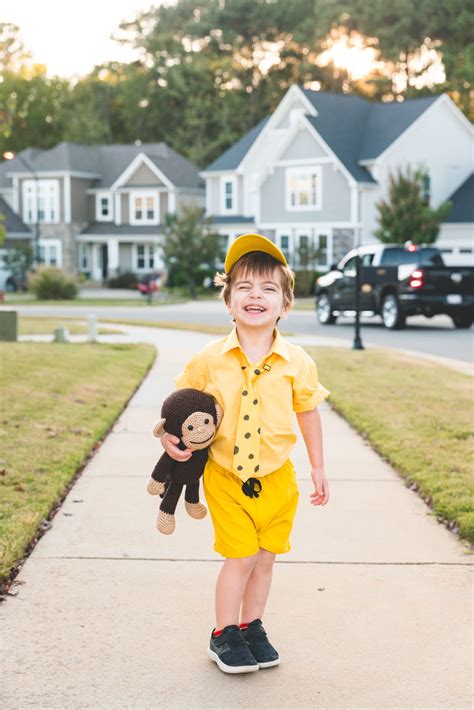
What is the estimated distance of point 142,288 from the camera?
138 feet

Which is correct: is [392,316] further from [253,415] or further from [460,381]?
[253,415]

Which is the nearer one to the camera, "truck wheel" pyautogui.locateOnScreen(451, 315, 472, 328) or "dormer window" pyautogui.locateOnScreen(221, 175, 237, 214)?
"truck wheel" pyautogui.locateOnScreen(451, 315, 472, 328)

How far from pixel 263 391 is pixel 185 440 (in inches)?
14.2

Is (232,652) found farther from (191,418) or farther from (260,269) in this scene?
(260,269)

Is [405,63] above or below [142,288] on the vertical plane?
above

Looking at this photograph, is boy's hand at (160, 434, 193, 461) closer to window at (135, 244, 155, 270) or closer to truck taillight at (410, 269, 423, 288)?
truck taillight at (410, 269, 423, 288)

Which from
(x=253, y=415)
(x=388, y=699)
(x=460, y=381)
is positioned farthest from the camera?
(x=460, y=381)

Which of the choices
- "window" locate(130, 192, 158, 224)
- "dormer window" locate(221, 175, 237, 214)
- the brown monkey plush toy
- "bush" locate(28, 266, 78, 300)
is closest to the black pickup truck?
"bush" locate(28, 266, 78, 300)

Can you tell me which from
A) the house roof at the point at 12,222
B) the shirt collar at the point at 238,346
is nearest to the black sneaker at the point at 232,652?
the shirt collar at the point at 238,346

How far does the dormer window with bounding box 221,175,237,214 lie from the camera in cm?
5175

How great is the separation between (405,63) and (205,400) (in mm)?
63299

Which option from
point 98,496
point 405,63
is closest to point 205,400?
point 98,496

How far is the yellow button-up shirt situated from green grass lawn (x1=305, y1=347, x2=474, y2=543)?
2.17m

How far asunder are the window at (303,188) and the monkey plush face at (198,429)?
40.6 m
